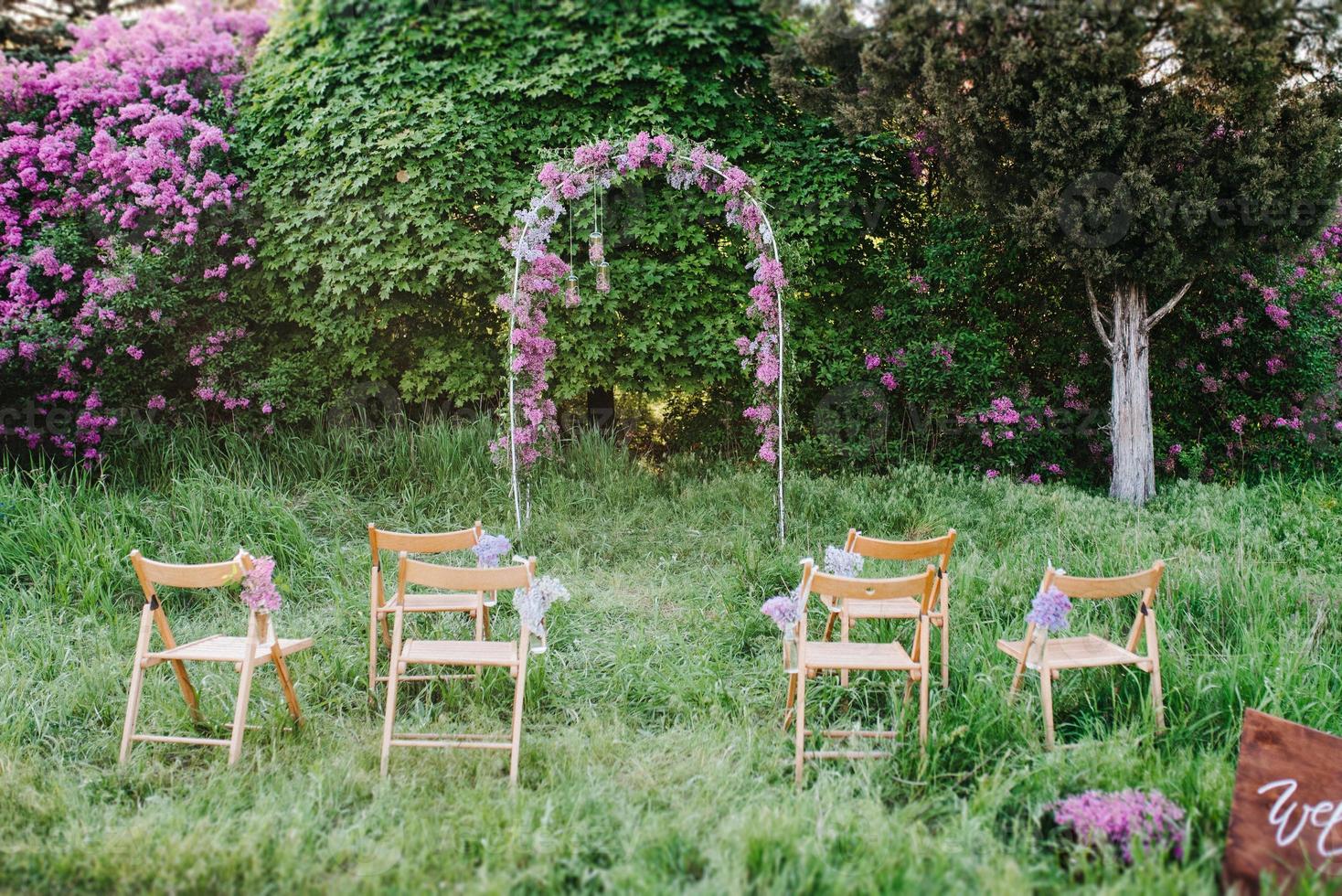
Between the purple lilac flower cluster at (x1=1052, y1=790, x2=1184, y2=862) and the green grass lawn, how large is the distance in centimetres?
8

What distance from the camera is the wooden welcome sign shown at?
2645 mm

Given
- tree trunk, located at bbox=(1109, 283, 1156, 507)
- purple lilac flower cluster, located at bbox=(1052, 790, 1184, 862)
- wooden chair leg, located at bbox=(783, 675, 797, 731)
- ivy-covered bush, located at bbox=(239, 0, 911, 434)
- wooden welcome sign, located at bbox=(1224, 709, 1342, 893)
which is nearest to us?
wooden welcome sign, located at bbox=(1224, 709, 1342, 893)

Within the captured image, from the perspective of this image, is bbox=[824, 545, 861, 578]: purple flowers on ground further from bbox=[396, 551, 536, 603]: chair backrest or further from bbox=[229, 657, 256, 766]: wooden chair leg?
bbox=[229, 657, 256, 766]: wooden chair leg

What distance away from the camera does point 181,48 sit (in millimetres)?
8539

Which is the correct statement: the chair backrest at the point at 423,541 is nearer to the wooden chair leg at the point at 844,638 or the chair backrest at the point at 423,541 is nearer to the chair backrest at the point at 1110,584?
the wooden chair leg at the point at 844,638

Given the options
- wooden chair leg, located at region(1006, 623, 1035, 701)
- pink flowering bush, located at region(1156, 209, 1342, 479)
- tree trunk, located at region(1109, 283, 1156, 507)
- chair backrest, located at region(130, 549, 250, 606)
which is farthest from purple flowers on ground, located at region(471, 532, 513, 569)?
pink flowering bush, located at region(1156, 209, 1342, 479)

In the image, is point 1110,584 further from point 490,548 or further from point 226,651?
point 226,651

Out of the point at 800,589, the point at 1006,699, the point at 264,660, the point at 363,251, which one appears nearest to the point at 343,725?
the point at 264,660

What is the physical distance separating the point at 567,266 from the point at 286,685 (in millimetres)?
4177

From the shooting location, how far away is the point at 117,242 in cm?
760

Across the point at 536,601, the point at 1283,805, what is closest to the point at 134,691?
the point at 536,601

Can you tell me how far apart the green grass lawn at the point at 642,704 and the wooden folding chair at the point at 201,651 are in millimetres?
128

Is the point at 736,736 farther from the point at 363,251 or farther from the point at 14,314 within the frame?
the point at 14,314

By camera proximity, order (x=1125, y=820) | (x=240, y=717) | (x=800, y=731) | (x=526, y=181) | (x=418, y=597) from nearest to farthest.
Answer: (x=1125, y=820), (x=800, y=731), (x=240, y=717), (x=418, y=597), (x=526, y=181)
